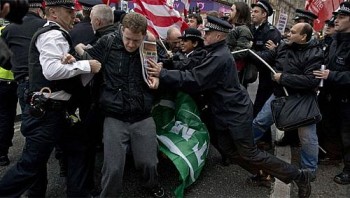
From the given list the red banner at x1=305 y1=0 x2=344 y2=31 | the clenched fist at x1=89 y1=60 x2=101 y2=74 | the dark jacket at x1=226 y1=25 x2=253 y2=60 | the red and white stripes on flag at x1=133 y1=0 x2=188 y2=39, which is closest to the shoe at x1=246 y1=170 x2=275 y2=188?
the dark jacket at x1=226 y1=25 x2=253 y2=60

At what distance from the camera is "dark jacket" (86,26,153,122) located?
322cm

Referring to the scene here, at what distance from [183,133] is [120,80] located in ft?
3.25

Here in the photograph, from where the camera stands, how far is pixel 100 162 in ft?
14.4

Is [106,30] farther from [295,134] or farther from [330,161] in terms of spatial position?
[330,161]

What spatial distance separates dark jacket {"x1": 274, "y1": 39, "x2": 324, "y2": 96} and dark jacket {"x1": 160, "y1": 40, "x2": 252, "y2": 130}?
617 mm

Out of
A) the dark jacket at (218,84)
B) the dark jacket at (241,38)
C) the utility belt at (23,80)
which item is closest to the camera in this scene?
the dark jacket at (218,84)

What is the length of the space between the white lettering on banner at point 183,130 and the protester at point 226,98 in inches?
11.5

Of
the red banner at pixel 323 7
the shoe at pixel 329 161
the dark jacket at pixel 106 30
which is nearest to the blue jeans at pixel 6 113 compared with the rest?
the dark jacket at pixel 106 30

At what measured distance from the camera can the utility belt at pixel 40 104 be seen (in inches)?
114

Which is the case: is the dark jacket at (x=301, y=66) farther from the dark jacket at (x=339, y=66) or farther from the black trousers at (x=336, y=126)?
the black trousers at (x=336, y=126)

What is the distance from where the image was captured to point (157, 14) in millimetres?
4215

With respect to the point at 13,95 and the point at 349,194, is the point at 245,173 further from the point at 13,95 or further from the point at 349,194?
the point at 13,95

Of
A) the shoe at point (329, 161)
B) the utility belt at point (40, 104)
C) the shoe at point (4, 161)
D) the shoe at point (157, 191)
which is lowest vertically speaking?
the shoe at point (329, 161)

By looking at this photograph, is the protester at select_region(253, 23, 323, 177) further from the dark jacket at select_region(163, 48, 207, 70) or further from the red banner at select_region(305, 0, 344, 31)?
the red banner at select_region(305, 0, 344, 31)
